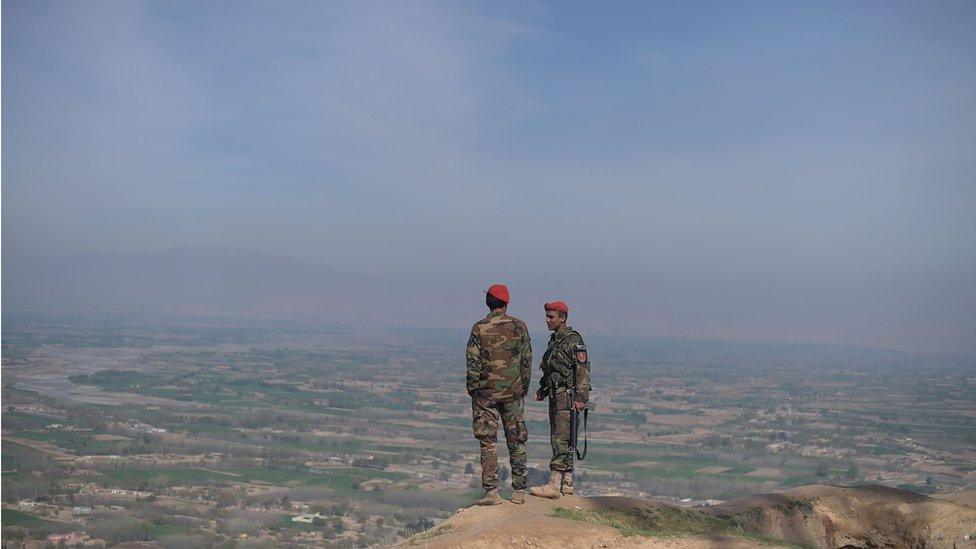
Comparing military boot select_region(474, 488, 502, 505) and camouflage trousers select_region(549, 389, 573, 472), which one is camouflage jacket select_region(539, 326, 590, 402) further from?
military boot select_region(474, 488, 502, 505)

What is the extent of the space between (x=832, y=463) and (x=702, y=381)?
8286 centimetres

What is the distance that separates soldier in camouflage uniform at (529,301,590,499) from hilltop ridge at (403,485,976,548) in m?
0.39

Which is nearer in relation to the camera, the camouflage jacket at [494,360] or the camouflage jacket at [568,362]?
the camouflage jacket at [494,360]

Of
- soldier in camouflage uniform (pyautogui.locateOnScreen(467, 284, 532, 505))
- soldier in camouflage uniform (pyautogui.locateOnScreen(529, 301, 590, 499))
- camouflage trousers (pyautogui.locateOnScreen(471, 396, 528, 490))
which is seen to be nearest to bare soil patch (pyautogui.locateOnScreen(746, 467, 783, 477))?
soldier in camouflage uniform (pyautogui.locateOnScreen(529, 301, 590, 499))

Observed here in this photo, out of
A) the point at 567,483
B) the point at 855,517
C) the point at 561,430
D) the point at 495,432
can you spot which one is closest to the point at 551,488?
the point at 567,483

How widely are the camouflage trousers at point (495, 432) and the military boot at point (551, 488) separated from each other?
43 centimetres

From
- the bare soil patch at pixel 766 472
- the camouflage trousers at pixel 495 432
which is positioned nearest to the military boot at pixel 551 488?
the camouflage trousers at pixel 495 432

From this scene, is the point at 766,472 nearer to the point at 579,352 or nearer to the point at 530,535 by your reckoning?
the point at 579,352

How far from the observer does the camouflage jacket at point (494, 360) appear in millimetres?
11820

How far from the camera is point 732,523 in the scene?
13711mm

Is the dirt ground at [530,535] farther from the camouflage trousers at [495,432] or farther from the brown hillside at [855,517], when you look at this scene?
the brown hillside at [855,517]

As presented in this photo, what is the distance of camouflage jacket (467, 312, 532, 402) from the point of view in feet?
38.8

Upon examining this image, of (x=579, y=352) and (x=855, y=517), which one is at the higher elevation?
(x=579, y=352)

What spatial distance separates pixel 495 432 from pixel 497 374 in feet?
2.56
